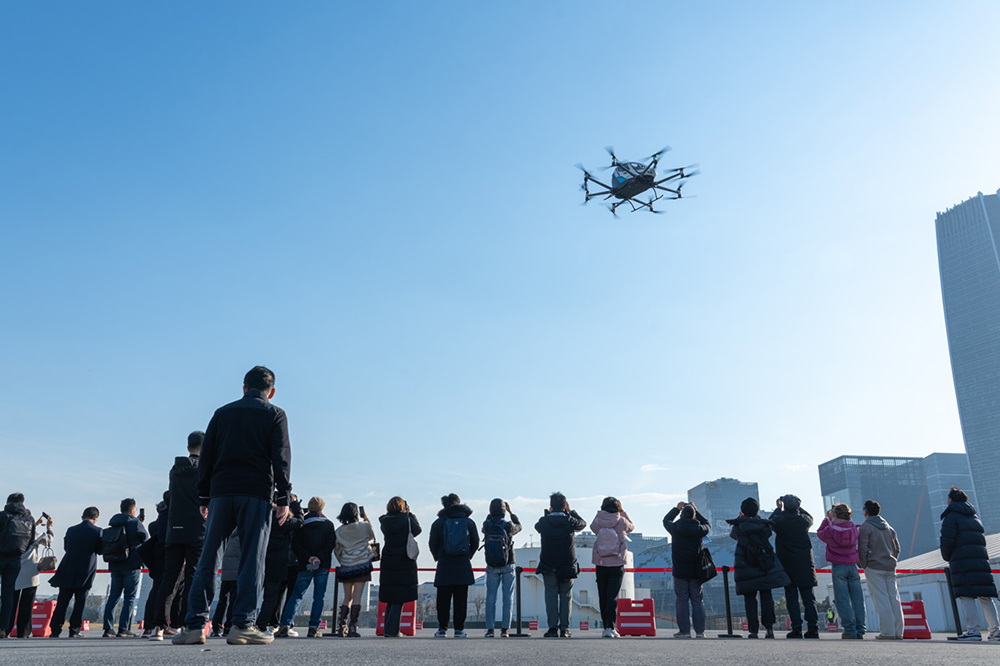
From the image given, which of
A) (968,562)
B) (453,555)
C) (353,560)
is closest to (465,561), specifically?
(453,555)

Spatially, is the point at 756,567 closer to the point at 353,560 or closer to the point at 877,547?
the point at 877,547

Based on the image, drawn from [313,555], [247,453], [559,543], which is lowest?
[313,555]

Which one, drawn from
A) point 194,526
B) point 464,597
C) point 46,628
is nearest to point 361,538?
point 464,597

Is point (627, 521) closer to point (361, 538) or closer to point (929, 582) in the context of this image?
point (361, 538)

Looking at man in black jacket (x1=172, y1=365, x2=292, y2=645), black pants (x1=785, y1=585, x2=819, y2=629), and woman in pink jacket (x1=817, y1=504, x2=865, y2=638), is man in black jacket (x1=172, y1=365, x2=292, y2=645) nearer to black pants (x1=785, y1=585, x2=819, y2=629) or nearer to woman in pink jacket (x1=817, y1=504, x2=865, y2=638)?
black pants (x1=785, y1=585, x2=819, y2=629)

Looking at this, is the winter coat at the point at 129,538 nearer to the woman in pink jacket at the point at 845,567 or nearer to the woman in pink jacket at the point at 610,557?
the woman in pink jacket at the point at 610,557

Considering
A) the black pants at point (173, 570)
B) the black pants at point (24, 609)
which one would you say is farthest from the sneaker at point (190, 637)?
the black pants at point (24, 609)

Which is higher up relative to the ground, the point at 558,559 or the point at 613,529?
the point at 613,529
